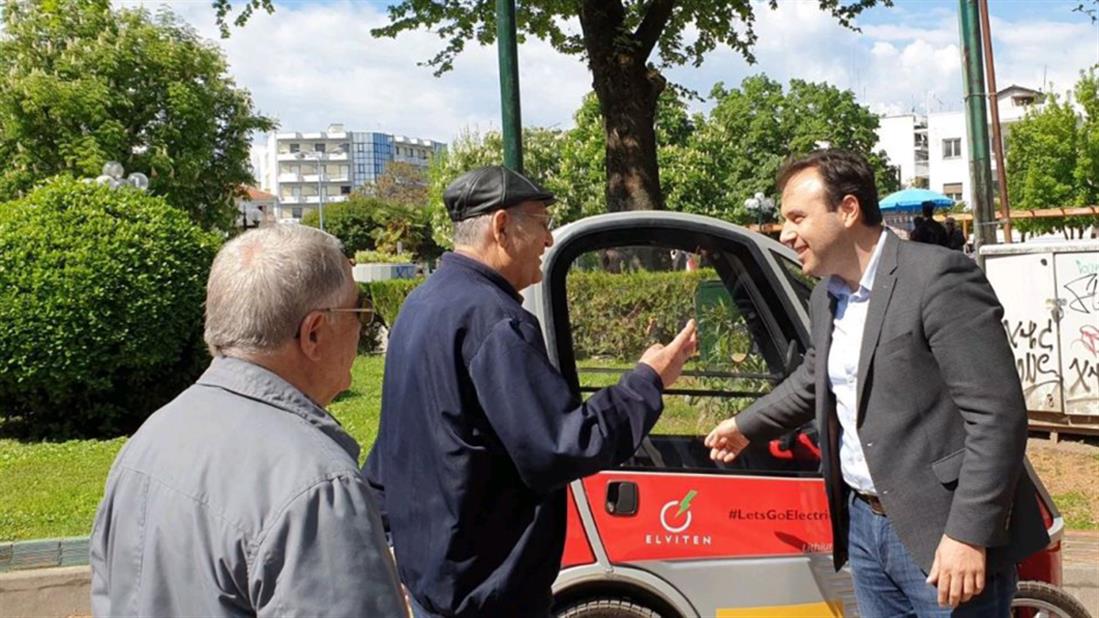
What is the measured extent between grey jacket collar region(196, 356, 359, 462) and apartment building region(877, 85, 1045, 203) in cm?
9372

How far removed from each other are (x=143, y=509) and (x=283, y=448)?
0.77 feet

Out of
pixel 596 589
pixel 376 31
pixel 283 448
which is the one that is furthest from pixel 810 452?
pixel 376 31

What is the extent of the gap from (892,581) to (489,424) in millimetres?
1208

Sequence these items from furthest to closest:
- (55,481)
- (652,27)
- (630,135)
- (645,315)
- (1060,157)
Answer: (1060,157) < (652,27) < (630,135) < (55,481) < (645,315)

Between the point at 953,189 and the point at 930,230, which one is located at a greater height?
the point at 953,189

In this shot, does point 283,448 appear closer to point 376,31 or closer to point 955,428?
point 955,428

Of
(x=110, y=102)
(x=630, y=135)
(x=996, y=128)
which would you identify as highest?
(x=110, y=102)

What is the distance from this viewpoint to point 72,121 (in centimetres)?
3597

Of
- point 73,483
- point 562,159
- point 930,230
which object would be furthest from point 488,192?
point 562,159

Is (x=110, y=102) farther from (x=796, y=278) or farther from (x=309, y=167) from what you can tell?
(x=309, y=167)

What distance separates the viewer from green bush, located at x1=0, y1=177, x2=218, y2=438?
8.64m

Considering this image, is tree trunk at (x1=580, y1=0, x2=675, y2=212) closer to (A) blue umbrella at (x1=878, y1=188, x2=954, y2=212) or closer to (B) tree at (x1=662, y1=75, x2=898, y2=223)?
(A) blue umbrella at (x1=878, y1=188, x2=954, y2=212)

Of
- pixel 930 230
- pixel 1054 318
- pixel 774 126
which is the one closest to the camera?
pixel 1054 318

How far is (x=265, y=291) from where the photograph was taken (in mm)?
1715
